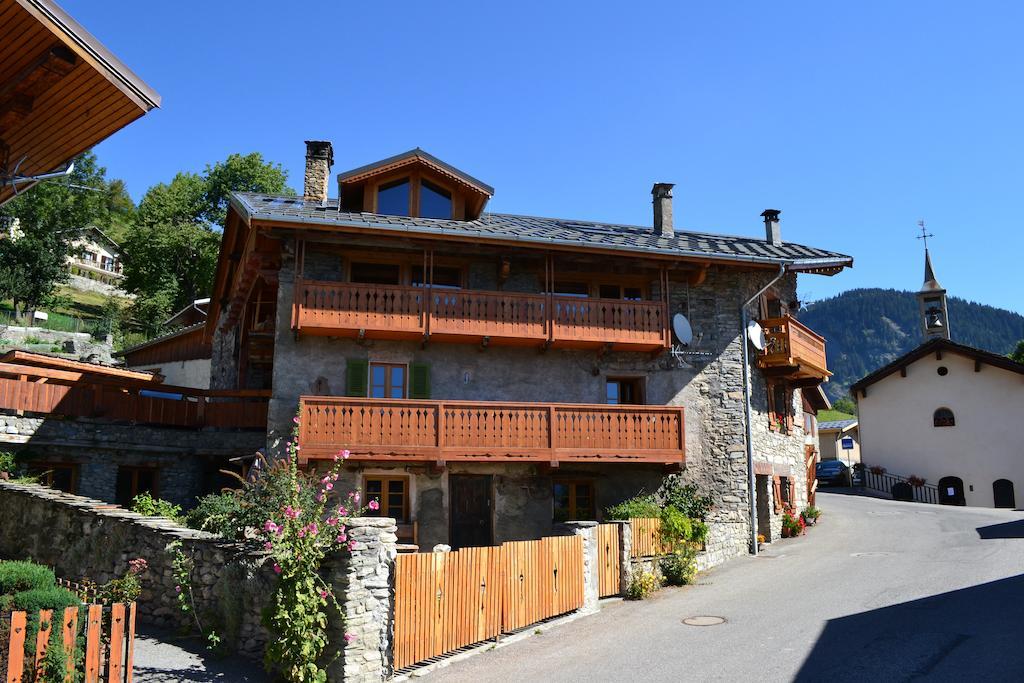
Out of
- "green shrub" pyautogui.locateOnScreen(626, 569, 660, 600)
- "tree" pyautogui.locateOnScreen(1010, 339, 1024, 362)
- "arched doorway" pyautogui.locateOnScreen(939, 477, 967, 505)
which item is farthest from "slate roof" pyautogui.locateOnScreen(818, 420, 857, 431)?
"green shrub" pyautogui.locateOnScreen(626, 569, 660, 600)

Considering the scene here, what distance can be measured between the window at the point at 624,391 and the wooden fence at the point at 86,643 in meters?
13.8

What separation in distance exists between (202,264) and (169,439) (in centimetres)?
2981

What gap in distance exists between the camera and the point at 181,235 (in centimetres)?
4747

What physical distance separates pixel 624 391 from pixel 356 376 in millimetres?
6920

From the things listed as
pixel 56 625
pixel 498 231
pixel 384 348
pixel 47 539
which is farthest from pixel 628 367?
pixel 56 625

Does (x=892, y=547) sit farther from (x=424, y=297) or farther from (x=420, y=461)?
(x=424, y=297)

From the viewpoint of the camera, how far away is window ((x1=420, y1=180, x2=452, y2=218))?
21.2 meters

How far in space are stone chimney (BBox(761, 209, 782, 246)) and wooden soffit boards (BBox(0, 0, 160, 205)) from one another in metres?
19.4

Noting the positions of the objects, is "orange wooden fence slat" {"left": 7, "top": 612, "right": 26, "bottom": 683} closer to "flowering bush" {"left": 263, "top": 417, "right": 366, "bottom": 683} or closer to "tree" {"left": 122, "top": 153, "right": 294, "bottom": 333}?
"flowering bush" {"left": 263, "top": 417, "right": 366, "bottom": 683}

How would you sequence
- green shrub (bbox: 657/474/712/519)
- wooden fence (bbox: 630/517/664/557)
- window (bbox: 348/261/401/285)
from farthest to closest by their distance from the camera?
window (bbox: 348/261/401/285) < green shrub (bbox: 657/474/712/519) < wooden fence (bbox: 630/517/664/557)

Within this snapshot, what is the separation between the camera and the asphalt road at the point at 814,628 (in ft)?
34.0

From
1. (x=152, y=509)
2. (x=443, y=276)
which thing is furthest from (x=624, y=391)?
(x=152, y=509)

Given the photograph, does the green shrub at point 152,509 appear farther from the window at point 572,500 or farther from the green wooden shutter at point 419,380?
the window at point 572,500

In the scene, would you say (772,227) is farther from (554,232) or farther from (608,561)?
(608,561)
